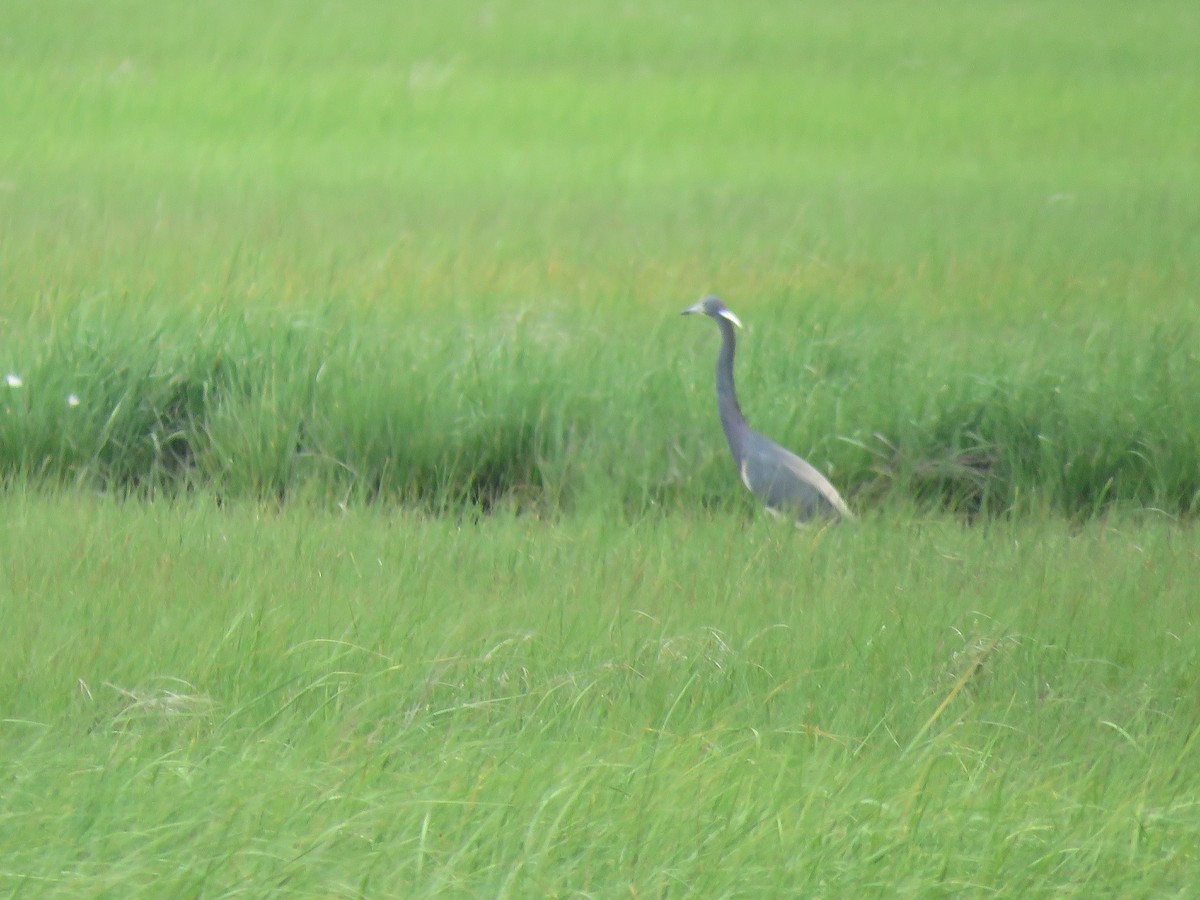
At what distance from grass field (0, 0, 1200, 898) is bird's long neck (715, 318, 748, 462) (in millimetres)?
206

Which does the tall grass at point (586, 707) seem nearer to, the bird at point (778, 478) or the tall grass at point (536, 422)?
the bird at point (778, 478)

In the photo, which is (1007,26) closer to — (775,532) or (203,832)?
(775,532)

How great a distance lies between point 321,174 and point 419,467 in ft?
14.0

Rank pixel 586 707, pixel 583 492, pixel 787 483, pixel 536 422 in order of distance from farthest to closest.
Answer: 1. pixel 536 422
2. pixel 583 492
3. pixel 787 483
4. pixel 586 707

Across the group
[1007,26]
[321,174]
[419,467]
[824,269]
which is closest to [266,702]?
[419,467]

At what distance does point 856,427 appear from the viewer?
518 centimetres

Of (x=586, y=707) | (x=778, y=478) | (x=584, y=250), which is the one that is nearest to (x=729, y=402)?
(x=778, y=478)

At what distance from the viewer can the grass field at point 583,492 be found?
262cm

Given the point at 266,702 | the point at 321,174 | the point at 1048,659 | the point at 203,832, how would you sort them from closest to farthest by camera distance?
the point at 203,832 < the point at 266,702 < the point at 1048,659 < the point at 321,174

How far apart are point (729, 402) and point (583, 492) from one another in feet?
1.78

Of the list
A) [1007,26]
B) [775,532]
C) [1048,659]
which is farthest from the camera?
[1007,26]

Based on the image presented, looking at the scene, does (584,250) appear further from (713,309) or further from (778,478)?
(778,478)

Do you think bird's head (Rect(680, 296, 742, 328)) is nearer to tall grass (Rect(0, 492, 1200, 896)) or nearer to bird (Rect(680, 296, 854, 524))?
bird (Rect(680, 296, 854, 524))

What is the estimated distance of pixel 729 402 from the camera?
15.2ft
